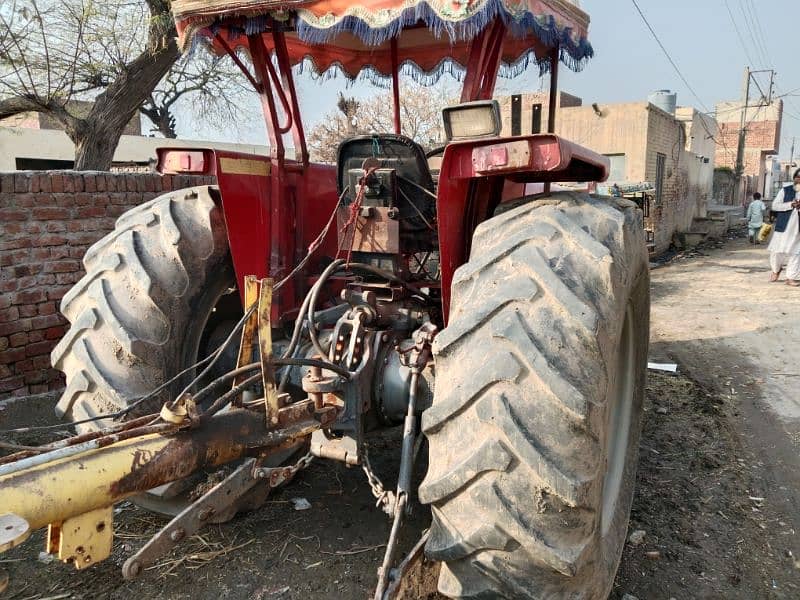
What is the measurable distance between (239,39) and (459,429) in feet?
7.41

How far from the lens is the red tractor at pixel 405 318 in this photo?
179 cm

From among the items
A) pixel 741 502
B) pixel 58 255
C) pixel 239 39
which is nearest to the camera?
pixel 239 39

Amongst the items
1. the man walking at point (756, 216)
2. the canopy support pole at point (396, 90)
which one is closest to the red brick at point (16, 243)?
the canopy support pole at point (396, 90)

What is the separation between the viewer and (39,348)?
4.48 m

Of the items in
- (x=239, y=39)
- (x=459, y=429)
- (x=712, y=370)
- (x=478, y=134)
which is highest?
(x=239, y=39)

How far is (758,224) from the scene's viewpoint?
16.7m

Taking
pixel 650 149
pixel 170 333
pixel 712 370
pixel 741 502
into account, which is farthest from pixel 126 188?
pixel 650 149

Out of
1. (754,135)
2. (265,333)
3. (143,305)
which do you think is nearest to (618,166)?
(143,305)

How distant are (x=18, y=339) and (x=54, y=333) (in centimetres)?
24

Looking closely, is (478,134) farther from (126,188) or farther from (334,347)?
(126,188)

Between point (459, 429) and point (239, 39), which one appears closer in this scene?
point (459, 429)

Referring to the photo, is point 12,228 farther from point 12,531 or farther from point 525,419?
point 525,419

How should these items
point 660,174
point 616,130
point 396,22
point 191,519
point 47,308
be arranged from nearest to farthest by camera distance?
1. point 191,519
2. point 396,22
3. point 47,308
4. point 616,130
5. point 660,174

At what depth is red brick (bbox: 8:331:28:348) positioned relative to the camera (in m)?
4.34
